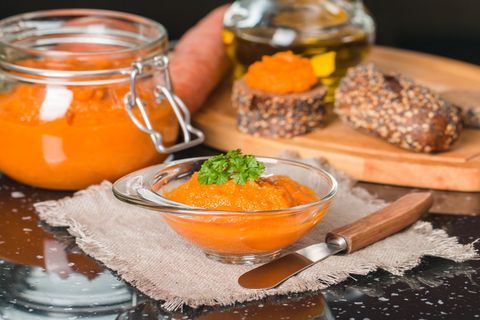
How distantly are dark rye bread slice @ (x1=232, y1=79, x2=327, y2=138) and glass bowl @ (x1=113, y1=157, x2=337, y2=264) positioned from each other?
50cm

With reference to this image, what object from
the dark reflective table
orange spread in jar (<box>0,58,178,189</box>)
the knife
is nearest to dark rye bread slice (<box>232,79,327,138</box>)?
orange spread in jar (<box>0,58,178,189</box>)

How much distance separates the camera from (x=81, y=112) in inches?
74.7

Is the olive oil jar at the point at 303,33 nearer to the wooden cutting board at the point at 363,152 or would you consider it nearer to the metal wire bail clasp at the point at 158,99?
the wooden cutting board at the point at 363,152

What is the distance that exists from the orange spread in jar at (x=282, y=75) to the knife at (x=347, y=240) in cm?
48

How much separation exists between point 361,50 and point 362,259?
996 millimetres

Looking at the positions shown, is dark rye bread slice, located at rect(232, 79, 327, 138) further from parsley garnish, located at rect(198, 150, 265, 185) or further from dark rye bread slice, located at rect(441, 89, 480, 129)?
parsley garnish, located at rect(198, 150, 265, 185)

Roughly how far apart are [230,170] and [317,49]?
0.91 m

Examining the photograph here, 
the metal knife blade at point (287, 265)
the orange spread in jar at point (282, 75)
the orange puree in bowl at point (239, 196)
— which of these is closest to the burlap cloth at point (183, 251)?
the metal knife blade at point (287, 265)

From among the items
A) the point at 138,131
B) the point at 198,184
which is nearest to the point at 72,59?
the point at 138,131

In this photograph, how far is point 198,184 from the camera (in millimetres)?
1613

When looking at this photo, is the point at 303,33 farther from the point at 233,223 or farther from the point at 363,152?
the point at 233,223

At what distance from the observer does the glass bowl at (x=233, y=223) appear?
1.53 meters

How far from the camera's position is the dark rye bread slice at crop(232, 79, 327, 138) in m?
2.19

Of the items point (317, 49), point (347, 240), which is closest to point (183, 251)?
point (347, 240)
